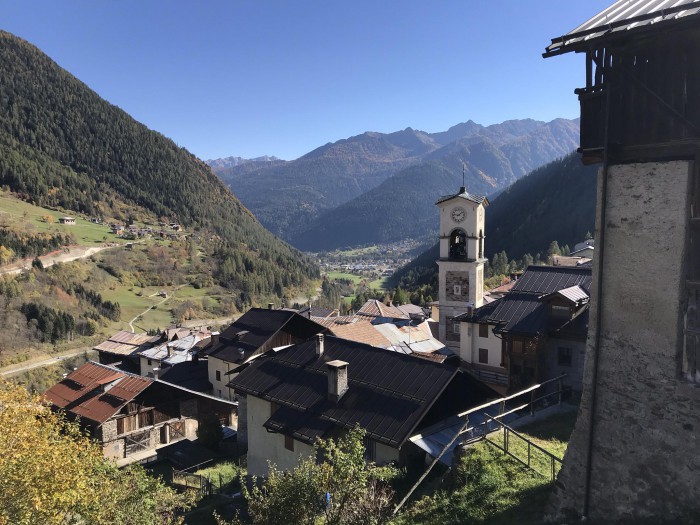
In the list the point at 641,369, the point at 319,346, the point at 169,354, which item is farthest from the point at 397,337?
the point at 641,369

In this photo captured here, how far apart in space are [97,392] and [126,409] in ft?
11.8

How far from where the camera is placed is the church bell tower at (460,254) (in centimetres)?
3612

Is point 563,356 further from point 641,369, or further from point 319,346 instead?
point 641,369

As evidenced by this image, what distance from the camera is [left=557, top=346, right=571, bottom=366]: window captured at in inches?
969

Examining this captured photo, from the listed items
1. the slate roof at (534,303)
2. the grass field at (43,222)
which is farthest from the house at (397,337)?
the grass field at (43,222)

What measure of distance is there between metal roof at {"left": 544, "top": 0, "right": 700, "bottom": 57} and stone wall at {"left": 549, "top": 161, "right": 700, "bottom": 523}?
2.65 m

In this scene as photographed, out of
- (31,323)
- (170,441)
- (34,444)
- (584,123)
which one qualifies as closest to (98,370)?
(170,441)

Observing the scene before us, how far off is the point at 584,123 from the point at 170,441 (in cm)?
3609

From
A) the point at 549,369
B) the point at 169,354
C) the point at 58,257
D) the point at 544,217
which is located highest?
the point at 544,217

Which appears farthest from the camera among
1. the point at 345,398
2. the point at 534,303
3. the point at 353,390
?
the point at 534,303

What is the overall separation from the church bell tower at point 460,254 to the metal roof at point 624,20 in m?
25.5

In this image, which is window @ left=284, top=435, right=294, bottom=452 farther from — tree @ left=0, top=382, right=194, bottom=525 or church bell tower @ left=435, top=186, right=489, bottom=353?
church bell tower @ left=435, top=186, right=489, bottom=353

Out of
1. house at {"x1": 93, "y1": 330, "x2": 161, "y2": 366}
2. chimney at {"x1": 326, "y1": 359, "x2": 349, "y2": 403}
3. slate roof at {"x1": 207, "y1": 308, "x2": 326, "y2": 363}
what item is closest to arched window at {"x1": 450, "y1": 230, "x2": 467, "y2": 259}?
slate roof at {"x1": 207, "y1": 308, "x2": 326, "y2": 363}

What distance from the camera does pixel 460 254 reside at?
37312 millimetres
